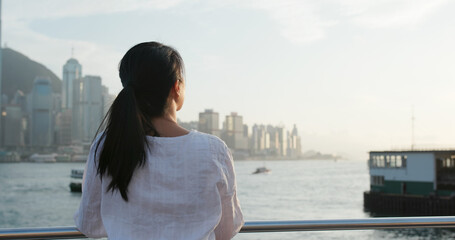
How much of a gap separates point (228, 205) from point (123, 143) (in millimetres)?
261

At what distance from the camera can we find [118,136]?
990 millimetres

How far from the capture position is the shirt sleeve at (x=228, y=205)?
100cm

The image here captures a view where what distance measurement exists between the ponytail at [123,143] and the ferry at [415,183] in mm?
30014

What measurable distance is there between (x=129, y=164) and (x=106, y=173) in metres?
0.07

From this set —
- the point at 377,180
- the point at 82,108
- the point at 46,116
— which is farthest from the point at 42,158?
the point at 377,180

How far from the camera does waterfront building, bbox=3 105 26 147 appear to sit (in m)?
117

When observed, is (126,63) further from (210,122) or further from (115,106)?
(210,122)

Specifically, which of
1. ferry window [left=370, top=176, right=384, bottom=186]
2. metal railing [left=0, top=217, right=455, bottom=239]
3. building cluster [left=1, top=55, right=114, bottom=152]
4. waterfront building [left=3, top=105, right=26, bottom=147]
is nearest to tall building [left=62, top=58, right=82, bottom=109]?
building cluster [left=1, top=55, right=114, bottom=152]

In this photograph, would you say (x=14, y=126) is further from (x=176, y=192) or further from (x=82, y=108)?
(x=176, y=192)

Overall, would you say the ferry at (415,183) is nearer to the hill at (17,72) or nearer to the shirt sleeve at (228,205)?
the shirt sleeve at (228,205)

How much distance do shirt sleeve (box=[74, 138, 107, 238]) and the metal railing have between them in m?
0.49

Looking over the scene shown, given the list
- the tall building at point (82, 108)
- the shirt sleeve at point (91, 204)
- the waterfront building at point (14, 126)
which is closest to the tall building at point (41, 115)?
the waterfront building at point (14, 126)

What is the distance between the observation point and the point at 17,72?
130 metres

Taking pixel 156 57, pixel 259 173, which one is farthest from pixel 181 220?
pixel 259 173
